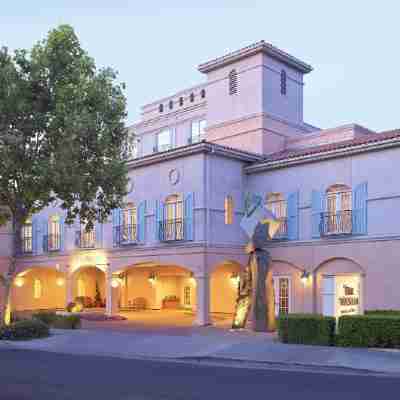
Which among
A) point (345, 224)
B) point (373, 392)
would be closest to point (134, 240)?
point (345, 224)

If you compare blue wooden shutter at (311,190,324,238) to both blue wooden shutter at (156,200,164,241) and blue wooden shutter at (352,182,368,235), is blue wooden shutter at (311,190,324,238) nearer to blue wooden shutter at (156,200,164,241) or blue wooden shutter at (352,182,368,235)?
blue wooden shutter at (352,182,368,235)

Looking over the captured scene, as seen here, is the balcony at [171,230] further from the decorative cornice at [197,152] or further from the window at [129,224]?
the decorative cornice at [197,152]

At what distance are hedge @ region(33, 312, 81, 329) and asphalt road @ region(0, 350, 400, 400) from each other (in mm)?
7975

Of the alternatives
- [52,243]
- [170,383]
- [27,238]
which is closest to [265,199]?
[52,243]

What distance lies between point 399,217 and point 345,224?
85.1 inches

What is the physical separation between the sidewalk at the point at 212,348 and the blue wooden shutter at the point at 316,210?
5734 mm

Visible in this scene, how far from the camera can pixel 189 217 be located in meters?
24.9

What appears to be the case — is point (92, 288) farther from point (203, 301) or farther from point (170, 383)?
point (170, 383)

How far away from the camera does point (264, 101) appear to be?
28.9m

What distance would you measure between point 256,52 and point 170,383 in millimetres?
20864

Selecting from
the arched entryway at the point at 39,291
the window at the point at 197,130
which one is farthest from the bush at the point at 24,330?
the window at the point at 197,130

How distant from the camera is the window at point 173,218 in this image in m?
25.3

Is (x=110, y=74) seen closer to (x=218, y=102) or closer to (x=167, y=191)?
(x=167, y=191)

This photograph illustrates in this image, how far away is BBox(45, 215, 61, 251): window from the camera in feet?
108
